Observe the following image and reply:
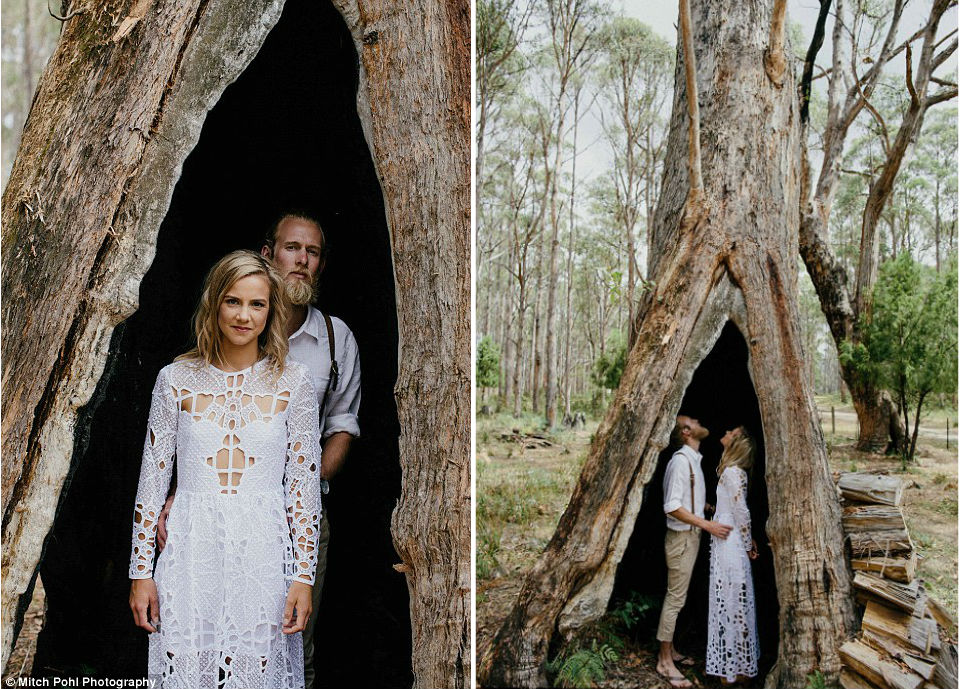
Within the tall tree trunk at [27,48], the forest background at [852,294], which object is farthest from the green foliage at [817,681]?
the tall tree trunk at [27,48]

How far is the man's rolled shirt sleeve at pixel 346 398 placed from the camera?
2.46 m

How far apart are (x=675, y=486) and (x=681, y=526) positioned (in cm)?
25

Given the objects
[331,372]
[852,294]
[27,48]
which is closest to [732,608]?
[852,294]

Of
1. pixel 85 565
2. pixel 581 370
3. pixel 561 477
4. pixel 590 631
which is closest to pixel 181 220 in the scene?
pixel 85 565

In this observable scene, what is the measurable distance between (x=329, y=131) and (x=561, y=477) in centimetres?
353

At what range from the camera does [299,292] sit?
246 cm

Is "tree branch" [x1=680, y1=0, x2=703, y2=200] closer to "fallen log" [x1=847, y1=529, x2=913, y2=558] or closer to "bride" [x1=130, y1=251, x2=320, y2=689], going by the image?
"fallen log" [x1=847, y1=529, x2=913, y2=558]

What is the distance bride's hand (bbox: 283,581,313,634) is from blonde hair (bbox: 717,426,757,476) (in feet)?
7.97

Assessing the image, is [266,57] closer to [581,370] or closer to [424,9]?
[424,9]

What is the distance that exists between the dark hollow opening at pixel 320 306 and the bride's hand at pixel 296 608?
0.78 metres

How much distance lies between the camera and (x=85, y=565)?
2.87 metres

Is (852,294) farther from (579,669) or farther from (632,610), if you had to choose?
(579,669)

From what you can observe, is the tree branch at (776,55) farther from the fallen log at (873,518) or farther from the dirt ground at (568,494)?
the fallen log at (873,518)

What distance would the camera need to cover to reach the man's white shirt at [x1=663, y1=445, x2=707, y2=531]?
11.3 ft
